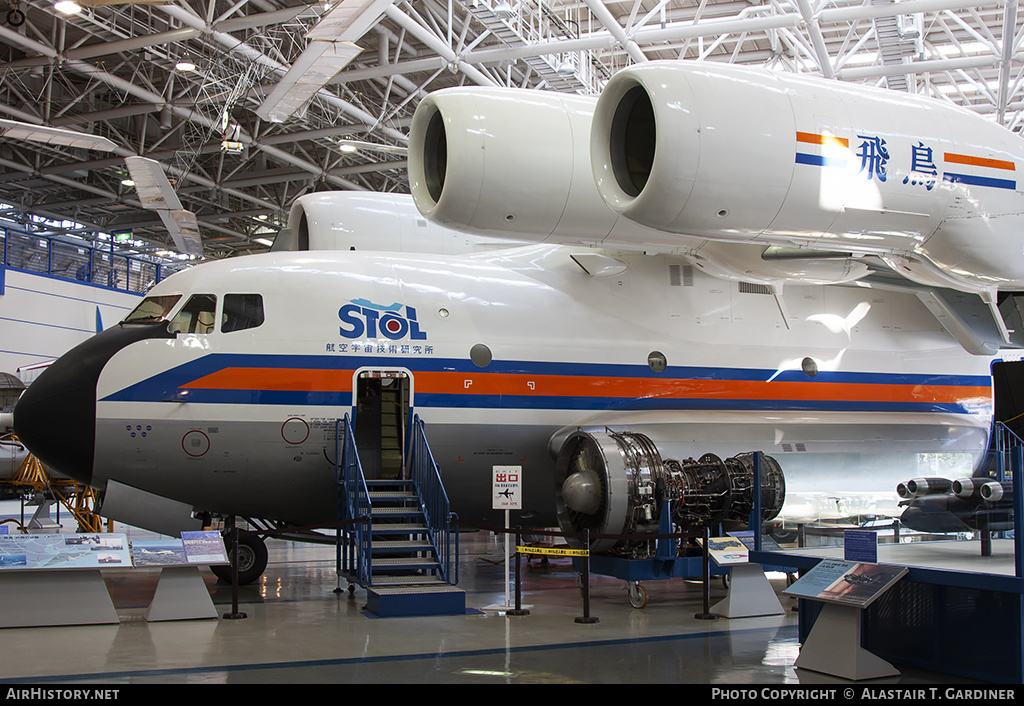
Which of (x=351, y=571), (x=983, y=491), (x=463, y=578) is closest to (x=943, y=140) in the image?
(x=983, y=491)

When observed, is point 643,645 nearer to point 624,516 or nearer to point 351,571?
point 624,516

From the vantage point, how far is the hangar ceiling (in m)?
15.1

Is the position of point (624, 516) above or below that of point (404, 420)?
below

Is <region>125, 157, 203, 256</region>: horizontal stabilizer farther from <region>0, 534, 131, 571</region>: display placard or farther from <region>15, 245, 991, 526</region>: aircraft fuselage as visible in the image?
<region>0, 534, 131, 571</region>: display placard

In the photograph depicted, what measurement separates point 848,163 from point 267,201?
2399cm

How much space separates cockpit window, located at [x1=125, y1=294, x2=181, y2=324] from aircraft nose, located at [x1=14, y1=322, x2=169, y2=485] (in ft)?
1.16

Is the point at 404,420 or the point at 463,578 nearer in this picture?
the point at 404,420

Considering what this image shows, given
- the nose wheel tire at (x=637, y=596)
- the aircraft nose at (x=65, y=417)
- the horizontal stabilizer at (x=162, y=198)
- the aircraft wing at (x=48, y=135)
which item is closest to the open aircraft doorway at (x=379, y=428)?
the aircraft nose at (x=65, y=417)

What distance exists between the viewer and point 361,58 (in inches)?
744

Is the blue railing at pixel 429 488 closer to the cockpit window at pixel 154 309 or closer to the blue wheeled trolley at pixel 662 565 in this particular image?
the blue wheeled trolley at pixel 662 565

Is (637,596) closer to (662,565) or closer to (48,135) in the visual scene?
(662,565)

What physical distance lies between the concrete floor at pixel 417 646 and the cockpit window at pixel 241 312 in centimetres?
293

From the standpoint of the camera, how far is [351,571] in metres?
9.94

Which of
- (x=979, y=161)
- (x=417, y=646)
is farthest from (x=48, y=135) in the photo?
(x=979, y=161)
